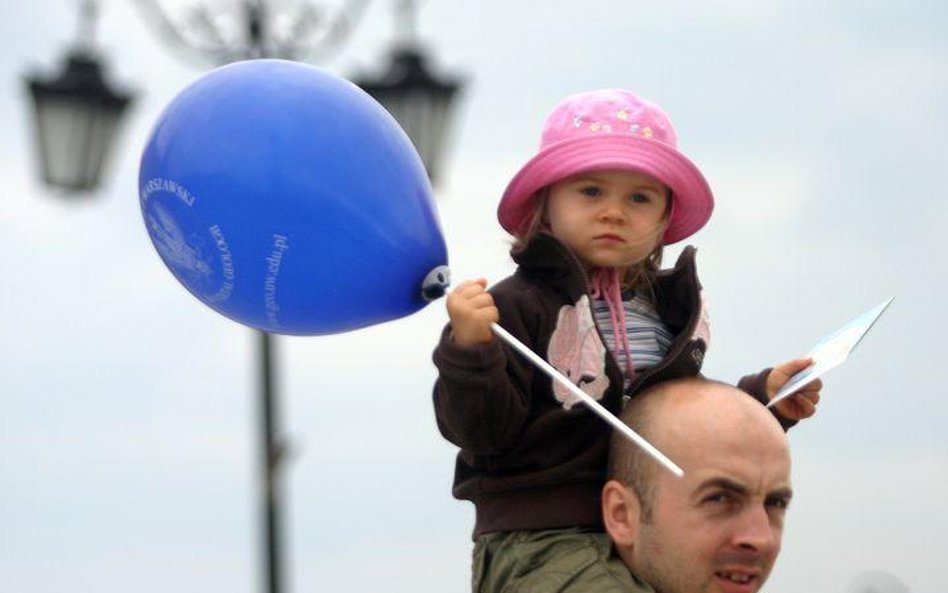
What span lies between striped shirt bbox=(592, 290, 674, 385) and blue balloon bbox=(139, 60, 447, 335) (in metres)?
0.41

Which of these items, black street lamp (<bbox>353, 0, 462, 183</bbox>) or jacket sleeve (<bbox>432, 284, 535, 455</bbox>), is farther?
black street lamp (<bbox>353, 0, 462, 183</bbox>)

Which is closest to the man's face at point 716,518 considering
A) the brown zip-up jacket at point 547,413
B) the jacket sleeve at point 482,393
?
the brown zip-up jacket at point 547,413

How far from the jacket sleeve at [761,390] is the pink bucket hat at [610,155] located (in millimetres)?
405

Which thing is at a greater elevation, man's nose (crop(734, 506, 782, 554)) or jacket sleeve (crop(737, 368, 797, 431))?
jacket sleeve (crop(737, 368, 797, 431))

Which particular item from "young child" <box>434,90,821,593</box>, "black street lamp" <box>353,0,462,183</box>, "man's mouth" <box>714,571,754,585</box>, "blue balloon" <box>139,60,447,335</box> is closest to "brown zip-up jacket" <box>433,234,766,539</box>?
"young child" <box>434,90,821,593</box>

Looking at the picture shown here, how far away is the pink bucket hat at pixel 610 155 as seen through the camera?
17.3 ft

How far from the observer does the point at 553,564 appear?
16.8 feet

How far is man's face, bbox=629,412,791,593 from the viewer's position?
5.02 meters

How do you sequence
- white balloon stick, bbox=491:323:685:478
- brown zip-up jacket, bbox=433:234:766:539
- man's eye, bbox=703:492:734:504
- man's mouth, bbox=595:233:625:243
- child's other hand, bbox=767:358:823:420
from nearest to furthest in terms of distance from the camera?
white balloon stick, bbox=491:323:685:478, man's eye, bbox=703:492:734:504, brown zip-up jacket, bbox=433:234:766:539, man's mouth, bbox=595:233:625:243, child's other hand, bbox=767:358:823:420

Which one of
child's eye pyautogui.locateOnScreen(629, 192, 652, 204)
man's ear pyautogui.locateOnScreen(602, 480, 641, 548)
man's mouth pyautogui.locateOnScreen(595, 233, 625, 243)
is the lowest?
man's ear pyautogui.locateOnScreen(602, 480, 641, 548)

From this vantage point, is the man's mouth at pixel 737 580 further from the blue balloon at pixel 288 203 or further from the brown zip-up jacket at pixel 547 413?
the blue balloon at pixel 288 203

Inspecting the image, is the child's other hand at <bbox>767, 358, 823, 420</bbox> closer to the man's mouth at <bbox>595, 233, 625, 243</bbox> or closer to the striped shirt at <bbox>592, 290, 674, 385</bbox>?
the striped shirt at <bbox>592, 290, 674, 385</bbox>

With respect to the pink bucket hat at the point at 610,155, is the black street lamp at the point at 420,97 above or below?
above

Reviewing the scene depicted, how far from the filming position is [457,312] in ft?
16.3
